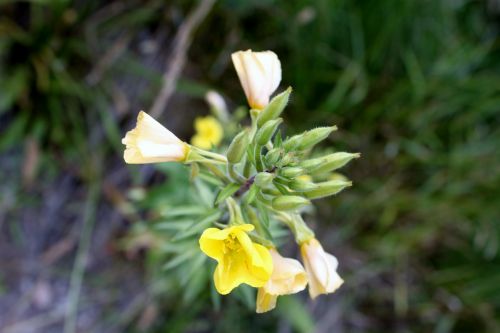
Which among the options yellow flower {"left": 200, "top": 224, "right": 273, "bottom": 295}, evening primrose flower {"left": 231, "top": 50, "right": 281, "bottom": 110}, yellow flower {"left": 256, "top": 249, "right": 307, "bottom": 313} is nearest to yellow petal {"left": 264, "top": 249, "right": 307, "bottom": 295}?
yellow flower {"left": 256, "top": 249, "right": 307, "bottom": 313}

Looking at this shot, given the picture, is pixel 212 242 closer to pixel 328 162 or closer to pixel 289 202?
pixel 289 202

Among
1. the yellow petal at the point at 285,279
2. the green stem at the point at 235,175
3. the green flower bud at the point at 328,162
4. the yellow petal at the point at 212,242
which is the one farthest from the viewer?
the green stem at the point at 235,175

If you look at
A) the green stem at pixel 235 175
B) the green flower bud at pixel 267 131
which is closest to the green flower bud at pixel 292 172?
the green flower bud at pixel 267 131

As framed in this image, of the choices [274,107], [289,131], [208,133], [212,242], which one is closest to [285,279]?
[212,242]

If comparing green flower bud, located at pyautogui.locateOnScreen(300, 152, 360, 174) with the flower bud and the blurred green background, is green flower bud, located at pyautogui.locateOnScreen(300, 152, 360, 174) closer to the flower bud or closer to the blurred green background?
the flower bud

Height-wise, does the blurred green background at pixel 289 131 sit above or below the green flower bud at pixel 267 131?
below

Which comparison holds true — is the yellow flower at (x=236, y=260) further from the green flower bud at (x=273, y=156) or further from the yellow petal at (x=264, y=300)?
the green flower bud at (x=273, y=156)

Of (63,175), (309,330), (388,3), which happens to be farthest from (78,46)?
(309,330)

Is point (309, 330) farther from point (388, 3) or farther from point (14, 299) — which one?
point (388, 3)
